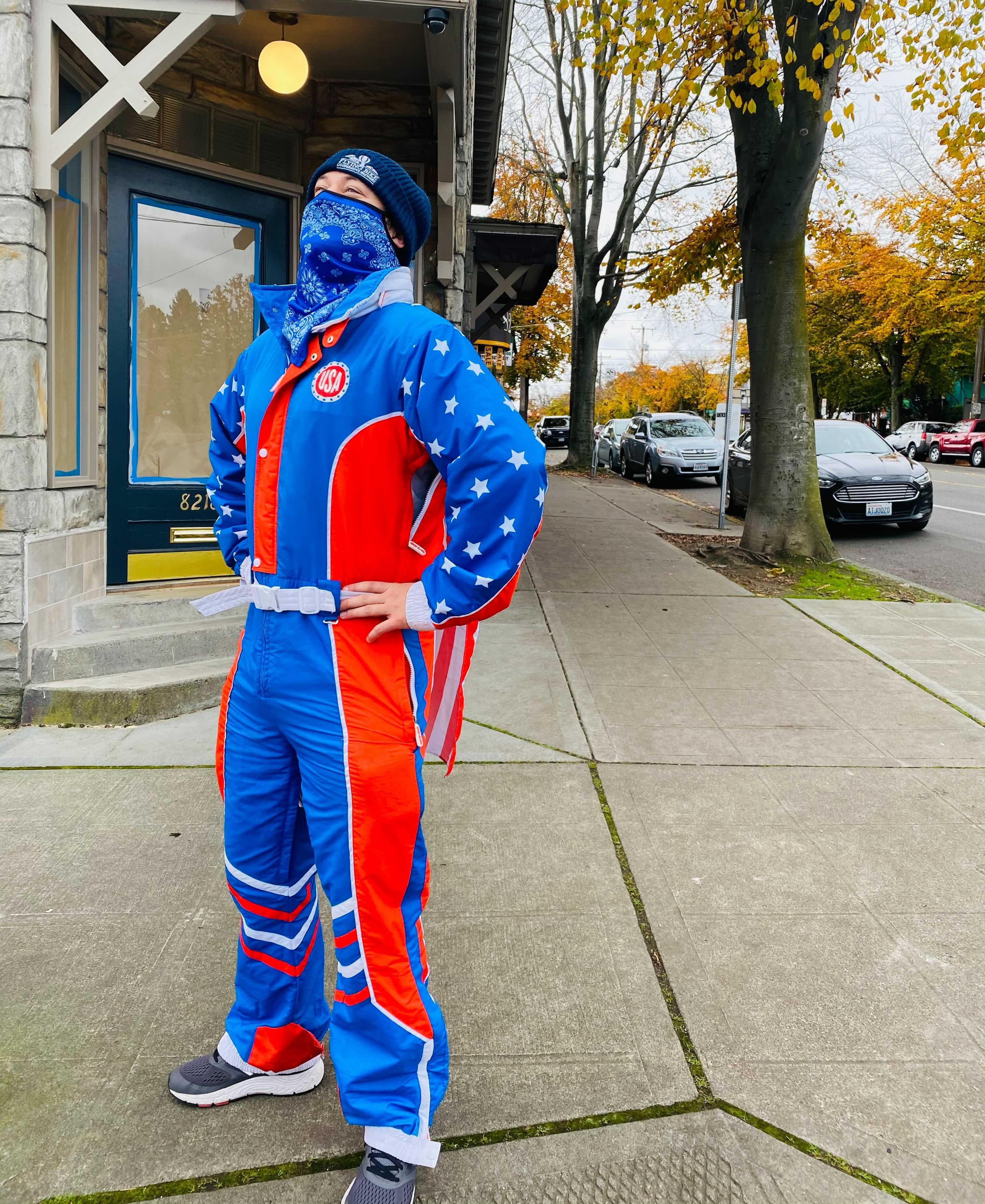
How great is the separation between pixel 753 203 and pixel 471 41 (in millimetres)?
3796

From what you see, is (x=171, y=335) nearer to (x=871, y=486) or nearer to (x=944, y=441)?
(x=871, y=486)

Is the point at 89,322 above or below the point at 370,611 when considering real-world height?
above

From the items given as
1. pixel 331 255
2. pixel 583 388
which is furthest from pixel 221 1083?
pixel 583 388

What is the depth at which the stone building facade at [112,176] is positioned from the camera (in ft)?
15.4

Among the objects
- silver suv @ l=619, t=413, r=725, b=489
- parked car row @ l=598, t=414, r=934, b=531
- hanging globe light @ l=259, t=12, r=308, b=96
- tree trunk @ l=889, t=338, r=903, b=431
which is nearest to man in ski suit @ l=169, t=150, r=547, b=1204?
hanging globe light @ l=259, t=12, r=308, b=96

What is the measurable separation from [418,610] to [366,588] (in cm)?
11

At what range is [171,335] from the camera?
6.31 meters

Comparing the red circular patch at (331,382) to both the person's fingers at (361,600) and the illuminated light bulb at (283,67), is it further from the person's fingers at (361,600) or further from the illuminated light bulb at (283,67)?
the illuminated light bulb at (283,67)

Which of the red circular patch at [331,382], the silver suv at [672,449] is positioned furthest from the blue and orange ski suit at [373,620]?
the silver suv at [672,449]

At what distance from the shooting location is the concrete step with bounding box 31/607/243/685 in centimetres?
495

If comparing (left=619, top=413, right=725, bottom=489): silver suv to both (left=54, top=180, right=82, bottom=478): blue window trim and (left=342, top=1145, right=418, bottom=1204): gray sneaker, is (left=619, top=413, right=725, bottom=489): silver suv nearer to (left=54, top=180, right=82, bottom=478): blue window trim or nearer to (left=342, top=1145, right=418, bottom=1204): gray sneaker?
(left=54, top=180, right=82, bottom=478): blue window trim

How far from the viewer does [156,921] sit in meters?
3.05

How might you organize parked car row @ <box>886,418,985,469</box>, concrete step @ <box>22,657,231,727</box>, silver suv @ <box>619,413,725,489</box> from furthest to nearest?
1. parked car row @ <box>886,418,985,469</box>
2. silver suv @ <box>619,413,725,489</box>
3. concrete step @ <box>22,657,231,727</box>

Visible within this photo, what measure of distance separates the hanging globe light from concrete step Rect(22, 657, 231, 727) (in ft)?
10.8
